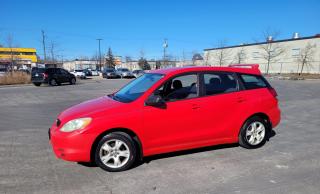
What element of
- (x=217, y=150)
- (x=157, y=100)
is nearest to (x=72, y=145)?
(x=157, y=100)

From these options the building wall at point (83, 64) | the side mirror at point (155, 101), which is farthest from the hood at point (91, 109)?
the building wall at point (83, 64)

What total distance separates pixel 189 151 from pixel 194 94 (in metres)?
1.13

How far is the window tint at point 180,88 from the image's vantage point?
4.82 metres

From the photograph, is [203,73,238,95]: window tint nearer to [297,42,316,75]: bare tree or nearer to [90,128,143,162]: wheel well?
[90,128,143,162]: wheel well

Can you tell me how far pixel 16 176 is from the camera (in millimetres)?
4211

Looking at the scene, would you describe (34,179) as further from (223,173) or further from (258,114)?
(258,114)

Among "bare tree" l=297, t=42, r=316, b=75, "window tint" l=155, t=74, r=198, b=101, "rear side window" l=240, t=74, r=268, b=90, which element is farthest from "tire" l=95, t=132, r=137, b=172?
"bare tree" l=297, t=42, r=316, b=75

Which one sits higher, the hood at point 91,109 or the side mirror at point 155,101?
the side mirror at point 155,101

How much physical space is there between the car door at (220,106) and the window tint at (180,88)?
0.55 feet

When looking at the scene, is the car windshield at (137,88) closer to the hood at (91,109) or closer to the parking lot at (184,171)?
the hood at (91,109)

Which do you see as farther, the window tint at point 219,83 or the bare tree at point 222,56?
the bare tree at point 222,56

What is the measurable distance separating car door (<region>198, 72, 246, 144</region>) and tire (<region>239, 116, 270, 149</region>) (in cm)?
17

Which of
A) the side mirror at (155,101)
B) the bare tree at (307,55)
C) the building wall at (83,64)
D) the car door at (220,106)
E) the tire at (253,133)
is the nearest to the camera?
the side mirror at (155,101)

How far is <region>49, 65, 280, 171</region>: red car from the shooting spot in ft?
14.1
